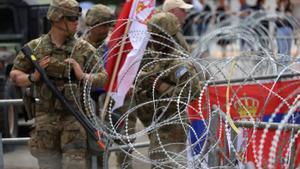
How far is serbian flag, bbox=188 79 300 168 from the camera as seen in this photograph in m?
3.99

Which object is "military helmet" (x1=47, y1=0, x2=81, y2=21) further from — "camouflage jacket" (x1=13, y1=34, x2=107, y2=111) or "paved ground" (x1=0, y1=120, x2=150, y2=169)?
"paved ground" (x1=0, y1=120, x2=150, y2=169)

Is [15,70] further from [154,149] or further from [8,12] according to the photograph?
[8,12]

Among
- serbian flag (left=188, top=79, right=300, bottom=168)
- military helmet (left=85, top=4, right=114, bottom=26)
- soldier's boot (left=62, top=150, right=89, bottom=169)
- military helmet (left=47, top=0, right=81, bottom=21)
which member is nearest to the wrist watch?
military helmet (left=47, top=0, right=81, bottom=21)

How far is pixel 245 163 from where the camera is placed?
4.08 metres

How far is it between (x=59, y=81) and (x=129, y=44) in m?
0.74

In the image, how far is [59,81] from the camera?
506 centimetres

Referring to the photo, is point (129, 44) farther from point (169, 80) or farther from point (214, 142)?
point (214, 142)

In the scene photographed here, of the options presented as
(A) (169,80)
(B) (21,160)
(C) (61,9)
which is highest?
(C) (61,9)

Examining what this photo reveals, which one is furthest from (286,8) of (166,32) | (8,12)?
(166,32)

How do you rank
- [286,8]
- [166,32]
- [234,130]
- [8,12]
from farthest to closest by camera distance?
[286,8], [8,12], [166,32], [234,130]

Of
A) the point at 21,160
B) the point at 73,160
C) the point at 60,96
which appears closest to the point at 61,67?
the point at 60,96


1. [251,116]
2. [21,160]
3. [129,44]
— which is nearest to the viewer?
[251,116]

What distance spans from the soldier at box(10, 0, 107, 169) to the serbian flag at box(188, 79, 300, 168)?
842 mm

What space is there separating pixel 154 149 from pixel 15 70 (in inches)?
47.3
